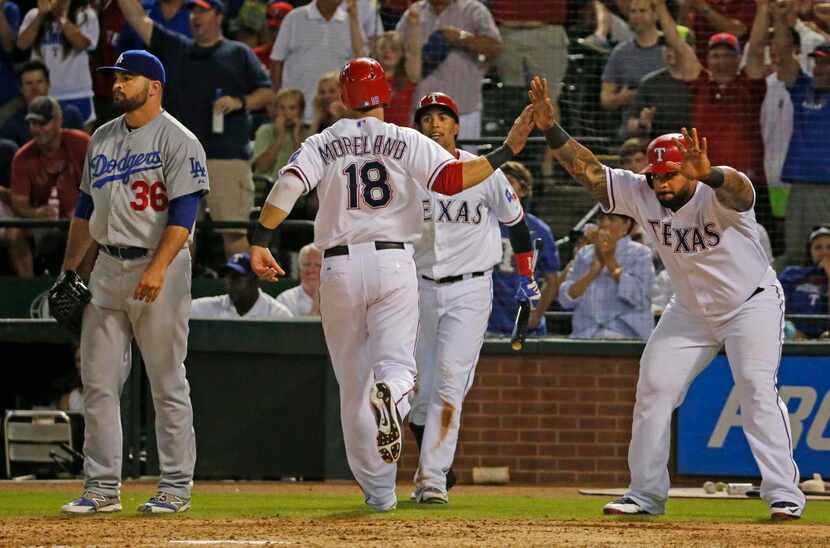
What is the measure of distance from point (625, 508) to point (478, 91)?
575 centimetres

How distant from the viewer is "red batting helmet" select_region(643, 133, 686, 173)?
741cm

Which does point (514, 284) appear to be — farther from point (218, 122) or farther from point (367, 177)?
Result: point (367, 177)

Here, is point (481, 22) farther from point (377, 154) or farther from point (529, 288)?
point (377, 154)

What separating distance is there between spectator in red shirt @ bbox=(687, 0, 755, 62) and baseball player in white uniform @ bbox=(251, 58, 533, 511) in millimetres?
5970

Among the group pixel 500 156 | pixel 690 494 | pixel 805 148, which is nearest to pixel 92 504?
pixel 500 156

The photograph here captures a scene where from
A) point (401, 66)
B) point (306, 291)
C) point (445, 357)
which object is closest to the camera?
point (445, 357)

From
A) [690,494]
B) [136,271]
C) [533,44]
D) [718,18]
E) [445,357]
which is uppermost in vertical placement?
[718,18]

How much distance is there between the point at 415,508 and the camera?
811 cm

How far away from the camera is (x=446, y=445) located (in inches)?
336

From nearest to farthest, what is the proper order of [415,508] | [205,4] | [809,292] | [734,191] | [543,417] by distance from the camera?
[734,191], [415,508], [543,417], [809,292], [205,4]

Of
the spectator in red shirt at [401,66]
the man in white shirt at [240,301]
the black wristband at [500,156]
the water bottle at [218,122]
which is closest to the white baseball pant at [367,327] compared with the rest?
the black wristband at [500,156]

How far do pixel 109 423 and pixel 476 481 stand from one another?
4.03 metres

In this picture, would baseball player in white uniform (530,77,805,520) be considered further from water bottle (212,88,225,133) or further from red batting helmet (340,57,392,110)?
water bottle (212,88,225,133)

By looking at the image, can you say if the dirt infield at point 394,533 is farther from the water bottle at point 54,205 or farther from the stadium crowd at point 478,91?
the water bottle at point 54,205
